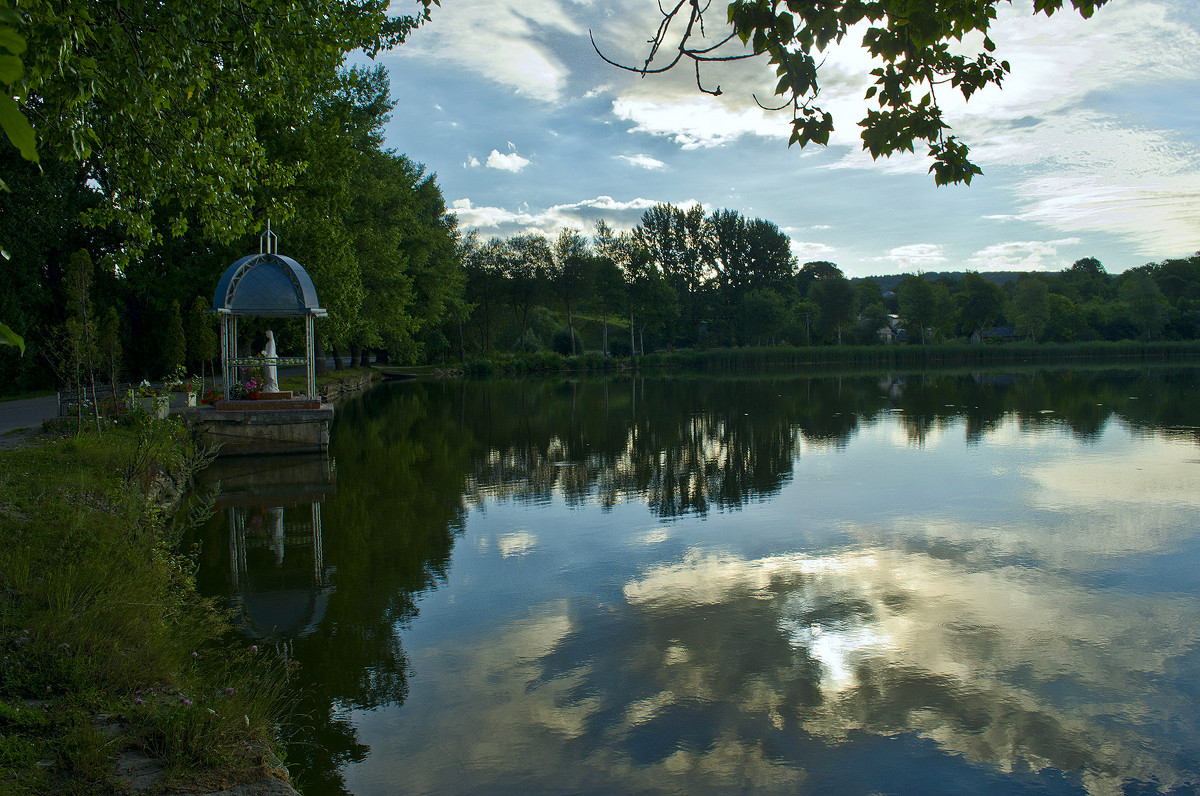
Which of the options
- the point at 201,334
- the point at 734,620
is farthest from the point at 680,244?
the point at 734,620

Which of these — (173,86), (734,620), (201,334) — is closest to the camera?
(734,620)

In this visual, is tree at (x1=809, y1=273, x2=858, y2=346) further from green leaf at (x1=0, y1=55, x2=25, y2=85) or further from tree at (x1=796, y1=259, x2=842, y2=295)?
green leaf at (x1=0, y1=55, x2=25, y2=85)

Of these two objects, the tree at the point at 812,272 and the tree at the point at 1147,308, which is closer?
the tree at the point at 1147,308

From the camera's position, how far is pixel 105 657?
4195 millimetres

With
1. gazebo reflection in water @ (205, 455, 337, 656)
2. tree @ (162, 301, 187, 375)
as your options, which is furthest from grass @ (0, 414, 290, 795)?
tree @ (162, 301, 187, 375)

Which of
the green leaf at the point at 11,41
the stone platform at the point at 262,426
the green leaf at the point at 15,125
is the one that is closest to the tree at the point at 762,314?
the stone platform at the point at 262,426

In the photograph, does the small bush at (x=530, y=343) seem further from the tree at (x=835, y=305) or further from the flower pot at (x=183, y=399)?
the flower pot at (x=183, y=399)

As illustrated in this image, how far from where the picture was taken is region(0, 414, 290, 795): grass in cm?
332

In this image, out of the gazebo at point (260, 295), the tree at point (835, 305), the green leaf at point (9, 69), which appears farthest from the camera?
the tree at point (835, 305)

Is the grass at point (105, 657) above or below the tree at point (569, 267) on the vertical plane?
below

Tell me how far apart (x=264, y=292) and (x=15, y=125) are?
1808cm

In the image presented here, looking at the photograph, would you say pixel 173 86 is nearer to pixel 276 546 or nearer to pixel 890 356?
pixel 276 546

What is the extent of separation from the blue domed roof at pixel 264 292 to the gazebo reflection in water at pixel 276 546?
14.2 feet

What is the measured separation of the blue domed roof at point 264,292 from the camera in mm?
17812
